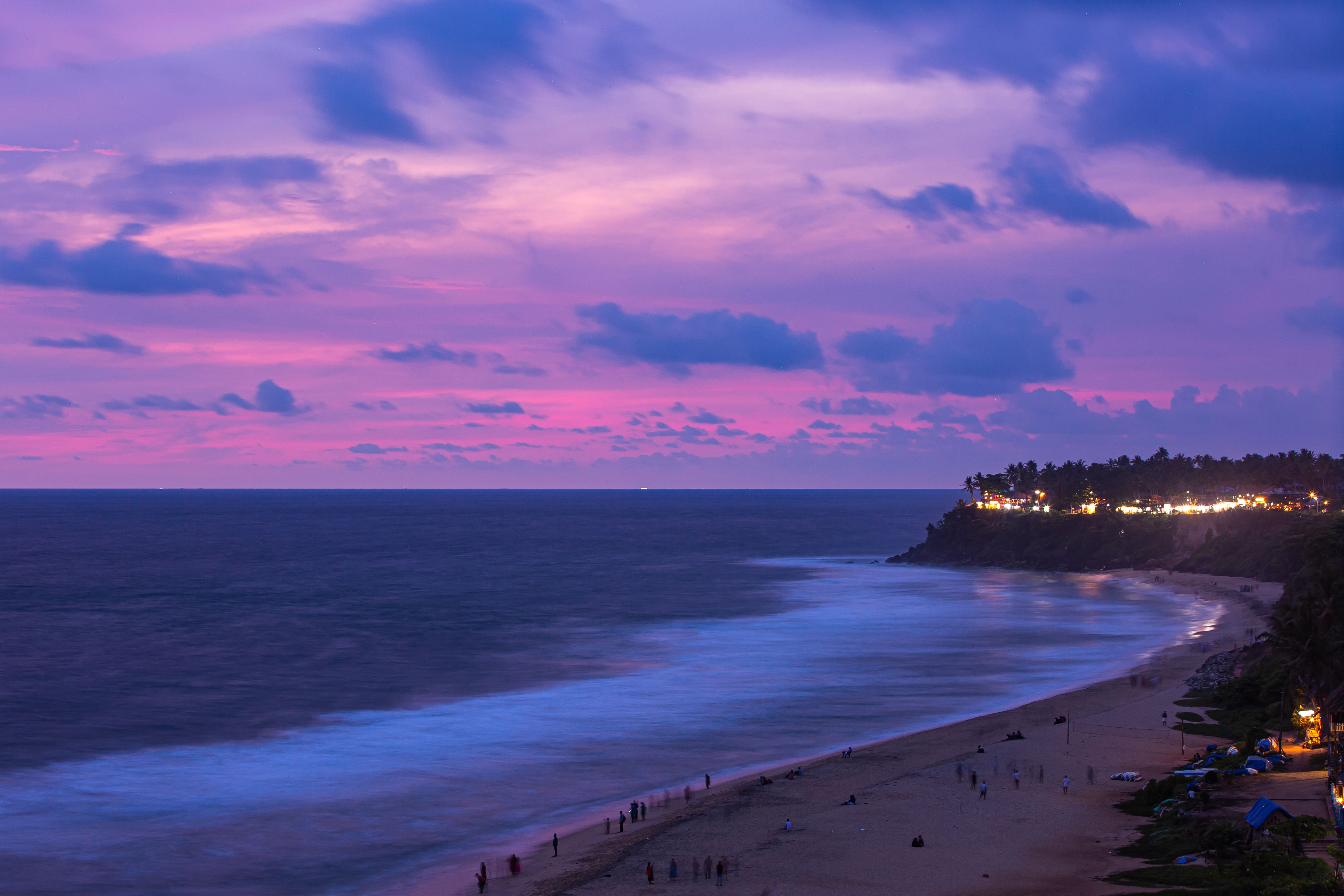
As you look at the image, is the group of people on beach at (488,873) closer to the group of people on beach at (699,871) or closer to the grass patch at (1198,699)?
the group of people on beach at (699,871)

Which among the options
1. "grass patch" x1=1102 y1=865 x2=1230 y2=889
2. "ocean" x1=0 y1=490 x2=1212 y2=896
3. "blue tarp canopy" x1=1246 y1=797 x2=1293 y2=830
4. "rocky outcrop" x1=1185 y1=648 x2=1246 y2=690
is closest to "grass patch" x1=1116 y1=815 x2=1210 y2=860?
"grass patch" x1=1102 y1=865 x2=1230 y2=889

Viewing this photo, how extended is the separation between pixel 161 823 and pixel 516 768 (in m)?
15.7

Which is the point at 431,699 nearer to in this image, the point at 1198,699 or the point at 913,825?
the point at 913,825

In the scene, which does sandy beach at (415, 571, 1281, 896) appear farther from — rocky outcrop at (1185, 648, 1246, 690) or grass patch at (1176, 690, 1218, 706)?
rocky outcrop at (1185, 648, 1246, 690)

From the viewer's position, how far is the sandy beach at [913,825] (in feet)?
113

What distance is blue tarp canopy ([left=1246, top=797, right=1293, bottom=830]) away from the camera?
31656 millimetres

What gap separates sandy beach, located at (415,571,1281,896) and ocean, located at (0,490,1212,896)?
13.3ft

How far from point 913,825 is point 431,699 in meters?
38.3

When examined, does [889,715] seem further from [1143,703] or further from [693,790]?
[693,790]

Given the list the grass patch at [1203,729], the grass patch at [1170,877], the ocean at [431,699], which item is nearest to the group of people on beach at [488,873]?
the ocean at [431,699]

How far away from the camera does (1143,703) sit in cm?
6028

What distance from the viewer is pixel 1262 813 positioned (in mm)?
A: 31938

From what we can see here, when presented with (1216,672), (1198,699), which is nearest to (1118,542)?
(1216,672)

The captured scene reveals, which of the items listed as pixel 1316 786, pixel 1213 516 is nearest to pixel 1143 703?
pixel 1316 786
